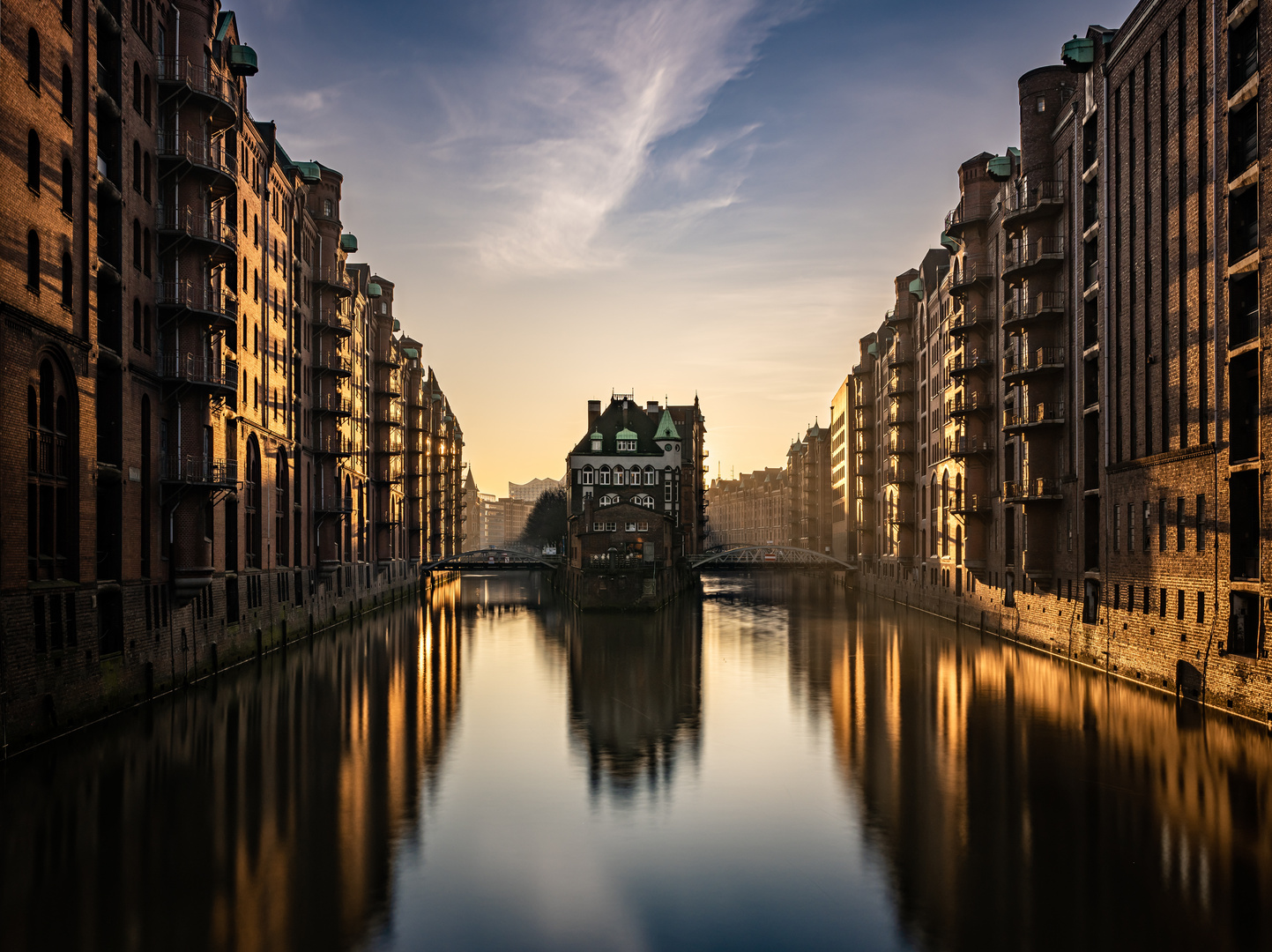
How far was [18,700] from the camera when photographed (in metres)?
22.7

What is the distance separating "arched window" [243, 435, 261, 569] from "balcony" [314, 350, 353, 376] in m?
14.2

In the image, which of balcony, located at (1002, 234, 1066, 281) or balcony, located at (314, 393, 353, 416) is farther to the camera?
balcony, located at (314, 393, 353, 416)

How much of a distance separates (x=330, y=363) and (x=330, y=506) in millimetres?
8420

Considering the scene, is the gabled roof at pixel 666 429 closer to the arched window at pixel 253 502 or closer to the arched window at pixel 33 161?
the arched window at pixel 253 502

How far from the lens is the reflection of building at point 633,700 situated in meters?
24.3

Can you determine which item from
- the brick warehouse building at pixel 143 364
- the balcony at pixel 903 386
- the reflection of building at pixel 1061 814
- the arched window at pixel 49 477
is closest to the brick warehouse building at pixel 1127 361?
the reflection of building at pixel 1061 814

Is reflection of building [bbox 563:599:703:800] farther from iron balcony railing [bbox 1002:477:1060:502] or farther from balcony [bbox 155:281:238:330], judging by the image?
balcony [bbox 155:281:238:330]

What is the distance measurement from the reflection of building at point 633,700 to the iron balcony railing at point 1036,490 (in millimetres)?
15761

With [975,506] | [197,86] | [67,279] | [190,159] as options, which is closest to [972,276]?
[975,506]

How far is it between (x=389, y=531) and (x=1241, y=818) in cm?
6982

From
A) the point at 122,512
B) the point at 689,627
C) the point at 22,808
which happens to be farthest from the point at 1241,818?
the point at 689,627

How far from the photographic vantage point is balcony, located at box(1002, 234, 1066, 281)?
144ft

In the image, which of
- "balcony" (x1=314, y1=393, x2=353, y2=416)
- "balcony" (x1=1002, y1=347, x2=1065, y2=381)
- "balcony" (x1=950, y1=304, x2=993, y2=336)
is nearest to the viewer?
"balcony" (x1=1002, y1=347, x2=1065, y2=381)

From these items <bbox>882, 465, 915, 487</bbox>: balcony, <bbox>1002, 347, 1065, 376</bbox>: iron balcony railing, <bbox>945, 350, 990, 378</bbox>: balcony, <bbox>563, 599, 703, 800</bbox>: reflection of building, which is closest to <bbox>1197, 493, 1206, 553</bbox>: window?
<bbox>1002, 347, 1065, 376</bbox>: iron balcony railing
